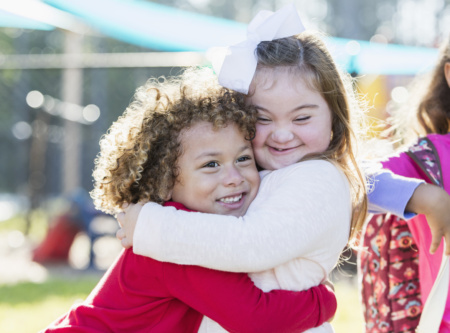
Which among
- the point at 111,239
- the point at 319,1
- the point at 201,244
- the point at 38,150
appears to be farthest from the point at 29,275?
the point at 319,1

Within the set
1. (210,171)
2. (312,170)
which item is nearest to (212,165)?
(210,171)

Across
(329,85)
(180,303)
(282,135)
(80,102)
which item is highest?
(80,102)

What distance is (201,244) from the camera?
138 centimetres

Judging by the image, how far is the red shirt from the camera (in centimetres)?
142

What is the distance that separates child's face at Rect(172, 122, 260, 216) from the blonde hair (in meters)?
0.23

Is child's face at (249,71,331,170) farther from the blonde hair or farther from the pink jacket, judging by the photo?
the pink jacket

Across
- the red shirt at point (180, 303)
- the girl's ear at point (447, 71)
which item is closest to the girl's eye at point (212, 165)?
the red shirt at point (180, 303)

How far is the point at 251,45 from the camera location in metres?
1.72

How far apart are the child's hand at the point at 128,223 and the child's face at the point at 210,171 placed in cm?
15

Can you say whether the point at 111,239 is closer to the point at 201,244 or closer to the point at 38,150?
the point at 38,150

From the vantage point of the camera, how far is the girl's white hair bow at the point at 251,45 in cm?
163

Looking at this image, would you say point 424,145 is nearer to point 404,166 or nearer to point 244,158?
point 404,166

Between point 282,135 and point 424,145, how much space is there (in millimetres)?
686

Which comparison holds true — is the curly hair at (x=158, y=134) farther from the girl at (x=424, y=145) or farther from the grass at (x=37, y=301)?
the grass at (x=37, y=301)
